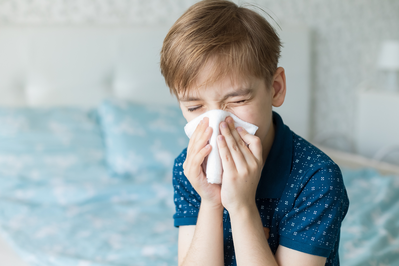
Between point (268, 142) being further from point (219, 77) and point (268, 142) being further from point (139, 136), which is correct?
point (139, 136)

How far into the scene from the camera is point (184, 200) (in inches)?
36.8

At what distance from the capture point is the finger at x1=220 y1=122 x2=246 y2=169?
2.45 ft

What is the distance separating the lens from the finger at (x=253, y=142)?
2.49 ft

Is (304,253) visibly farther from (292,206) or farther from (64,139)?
(64,139)

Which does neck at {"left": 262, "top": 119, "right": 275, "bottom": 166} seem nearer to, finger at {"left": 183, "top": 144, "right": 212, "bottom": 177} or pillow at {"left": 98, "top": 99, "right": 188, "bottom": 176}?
finger at {"left": 183, "top": 144, "right": 212, "bottom": 177}

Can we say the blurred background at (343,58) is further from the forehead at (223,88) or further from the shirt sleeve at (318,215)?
the shirt sleeve at (318,215)

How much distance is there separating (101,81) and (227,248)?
60.2 inches

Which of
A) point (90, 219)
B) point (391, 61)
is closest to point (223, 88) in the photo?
point (90, 219)

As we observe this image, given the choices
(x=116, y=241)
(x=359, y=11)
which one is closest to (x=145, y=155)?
(x=116, y=241)

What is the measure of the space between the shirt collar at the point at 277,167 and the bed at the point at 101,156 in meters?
0.48

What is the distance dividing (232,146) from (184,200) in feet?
0.83

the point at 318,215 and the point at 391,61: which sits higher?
the point at 391,61

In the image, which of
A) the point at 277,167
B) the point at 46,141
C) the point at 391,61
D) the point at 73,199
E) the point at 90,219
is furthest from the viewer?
the point at 391,61

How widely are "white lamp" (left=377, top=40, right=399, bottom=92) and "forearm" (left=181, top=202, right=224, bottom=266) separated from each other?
2.34 meters
